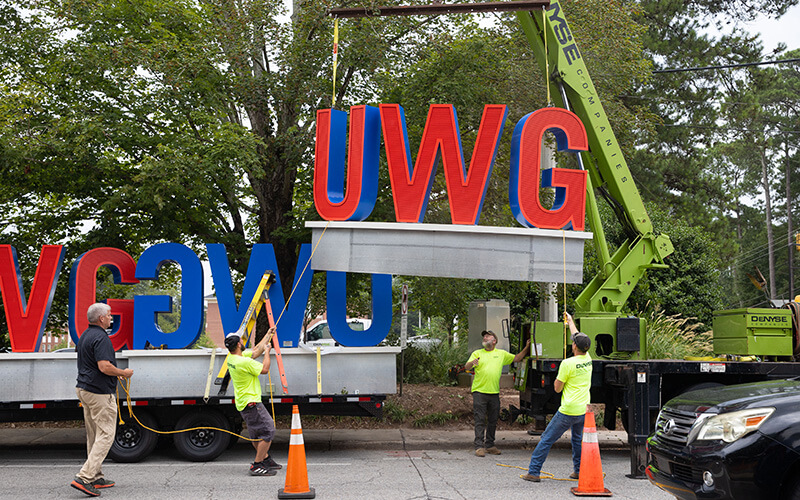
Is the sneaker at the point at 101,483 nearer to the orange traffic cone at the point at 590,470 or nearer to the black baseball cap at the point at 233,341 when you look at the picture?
the black baseball cap at the point at 233,341

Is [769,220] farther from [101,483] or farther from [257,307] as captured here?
[101,483]

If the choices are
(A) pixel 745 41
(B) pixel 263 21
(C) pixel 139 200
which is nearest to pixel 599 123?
(B) pixel 263 21

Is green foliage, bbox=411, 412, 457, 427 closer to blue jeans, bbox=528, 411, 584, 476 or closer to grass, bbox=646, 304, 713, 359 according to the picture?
A: grass, bbox=646, 304, 713, 359

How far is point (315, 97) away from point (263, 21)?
6.06 feet

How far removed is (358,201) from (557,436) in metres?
4.89

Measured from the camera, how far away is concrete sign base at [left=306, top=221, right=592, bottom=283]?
39.3ft

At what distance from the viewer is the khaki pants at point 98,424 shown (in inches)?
332

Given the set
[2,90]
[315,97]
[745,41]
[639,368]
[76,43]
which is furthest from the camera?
[745,41]

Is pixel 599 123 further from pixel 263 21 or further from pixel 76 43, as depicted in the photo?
pixel 76 43

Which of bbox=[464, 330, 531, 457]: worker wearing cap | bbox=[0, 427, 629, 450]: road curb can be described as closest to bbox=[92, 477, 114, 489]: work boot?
bbox=[0, 427, 629, 450]: road curb

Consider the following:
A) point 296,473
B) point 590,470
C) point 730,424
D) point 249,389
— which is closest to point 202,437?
point 249,389

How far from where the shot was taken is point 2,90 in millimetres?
13188

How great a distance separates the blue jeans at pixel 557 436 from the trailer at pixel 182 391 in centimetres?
316

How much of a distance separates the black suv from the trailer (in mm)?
5924
